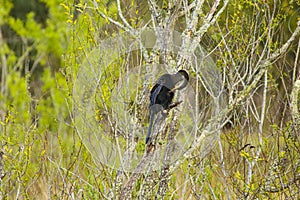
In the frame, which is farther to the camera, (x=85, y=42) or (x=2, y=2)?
(x=2, y=2)

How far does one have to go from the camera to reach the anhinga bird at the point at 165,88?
12.5 ft

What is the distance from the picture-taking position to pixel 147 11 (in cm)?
441

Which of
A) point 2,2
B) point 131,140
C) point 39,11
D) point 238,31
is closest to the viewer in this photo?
point 131,140

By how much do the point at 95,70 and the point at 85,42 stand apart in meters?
0.23

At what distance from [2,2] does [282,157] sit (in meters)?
9.31

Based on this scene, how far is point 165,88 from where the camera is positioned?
3834mm

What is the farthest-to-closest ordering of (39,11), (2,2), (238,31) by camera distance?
(39,11) < (2,2) < (238,31)

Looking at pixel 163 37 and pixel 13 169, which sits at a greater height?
pixel 163 37

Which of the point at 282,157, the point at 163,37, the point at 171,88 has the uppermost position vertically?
the point at 163,37

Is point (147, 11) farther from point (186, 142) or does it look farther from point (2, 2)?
point (2, 2)

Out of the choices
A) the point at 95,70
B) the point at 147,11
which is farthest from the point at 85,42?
the point at 147,11

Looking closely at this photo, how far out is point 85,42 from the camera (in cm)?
432

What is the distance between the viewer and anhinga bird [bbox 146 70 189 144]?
381 cm

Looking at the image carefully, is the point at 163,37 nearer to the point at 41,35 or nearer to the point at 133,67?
the point at 133,67
